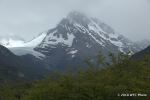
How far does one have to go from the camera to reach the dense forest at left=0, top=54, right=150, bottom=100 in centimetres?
4556

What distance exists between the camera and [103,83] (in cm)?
4659

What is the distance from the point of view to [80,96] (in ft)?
152

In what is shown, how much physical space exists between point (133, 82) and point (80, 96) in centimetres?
582

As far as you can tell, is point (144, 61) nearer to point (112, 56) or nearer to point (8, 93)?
point (112, 56)

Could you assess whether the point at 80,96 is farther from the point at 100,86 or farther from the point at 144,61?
the point at 144,61

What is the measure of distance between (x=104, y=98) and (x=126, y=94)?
2324 mm

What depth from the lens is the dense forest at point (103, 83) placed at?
45.6 metres

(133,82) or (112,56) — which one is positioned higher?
(112,56)

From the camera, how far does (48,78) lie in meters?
52.6

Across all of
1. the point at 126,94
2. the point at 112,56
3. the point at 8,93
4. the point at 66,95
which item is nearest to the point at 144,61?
the point at 112,56

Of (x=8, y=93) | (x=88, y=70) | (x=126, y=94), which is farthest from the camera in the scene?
(x=8, y=93)

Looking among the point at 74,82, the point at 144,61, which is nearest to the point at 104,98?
the point at 74,82

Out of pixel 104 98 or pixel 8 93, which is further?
pixel 8 93

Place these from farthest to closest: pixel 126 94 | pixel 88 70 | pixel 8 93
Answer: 1. pixel 8 93
2. pixel 88 70
3. pixel 126 94
